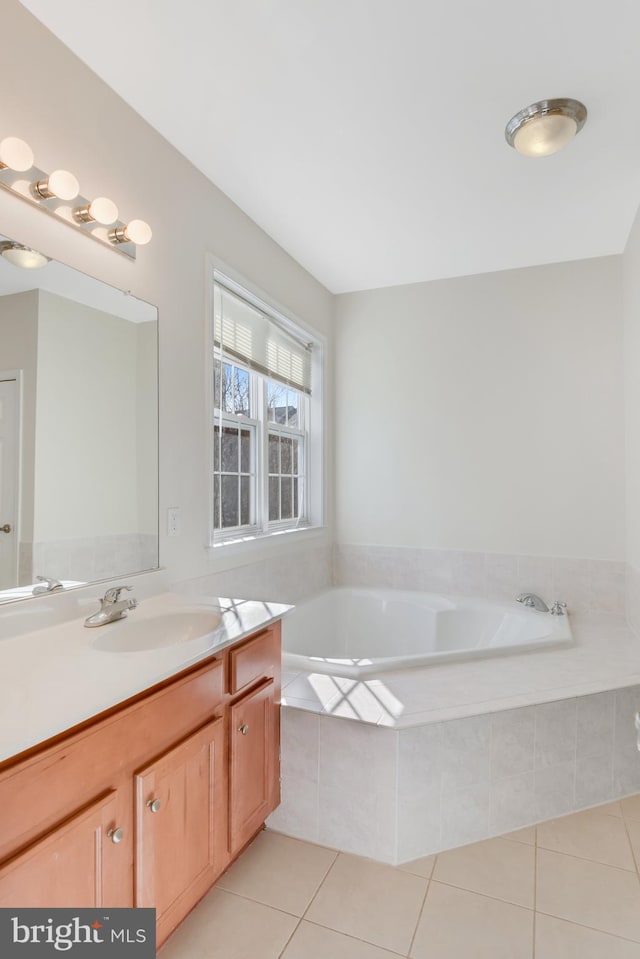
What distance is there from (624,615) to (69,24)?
11.2 ft

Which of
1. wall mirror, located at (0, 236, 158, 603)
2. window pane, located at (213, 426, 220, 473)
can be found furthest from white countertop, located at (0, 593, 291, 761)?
window pane, located at (213, 426, 220, 473)

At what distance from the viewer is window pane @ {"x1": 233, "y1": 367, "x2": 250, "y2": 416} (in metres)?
2.60

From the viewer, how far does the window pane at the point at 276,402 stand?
9.62 feet

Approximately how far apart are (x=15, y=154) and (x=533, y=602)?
9.70 ft

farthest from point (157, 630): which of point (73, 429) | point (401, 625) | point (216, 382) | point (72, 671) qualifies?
point (401, 625)

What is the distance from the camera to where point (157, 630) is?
1.58 m

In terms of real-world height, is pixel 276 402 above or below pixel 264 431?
above

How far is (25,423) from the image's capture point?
1.40 m

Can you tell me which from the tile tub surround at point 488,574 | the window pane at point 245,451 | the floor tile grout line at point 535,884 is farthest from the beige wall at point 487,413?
the floor tile grout line at point 535,884

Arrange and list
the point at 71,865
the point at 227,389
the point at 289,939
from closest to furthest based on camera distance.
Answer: the point at 71,865
the point at 289,939
the point at 227,389

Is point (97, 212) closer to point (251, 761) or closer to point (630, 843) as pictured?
point (251, 761)

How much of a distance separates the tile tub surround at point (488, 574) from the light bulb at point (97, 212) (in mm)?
2431

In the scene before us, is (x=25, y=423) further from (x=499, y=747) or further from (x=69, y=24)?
(x=499, y=747)

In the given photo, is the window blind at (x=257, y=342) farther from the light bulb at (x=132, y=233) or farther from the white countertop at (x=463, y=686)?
the white countertop at (x=463, y=686)
